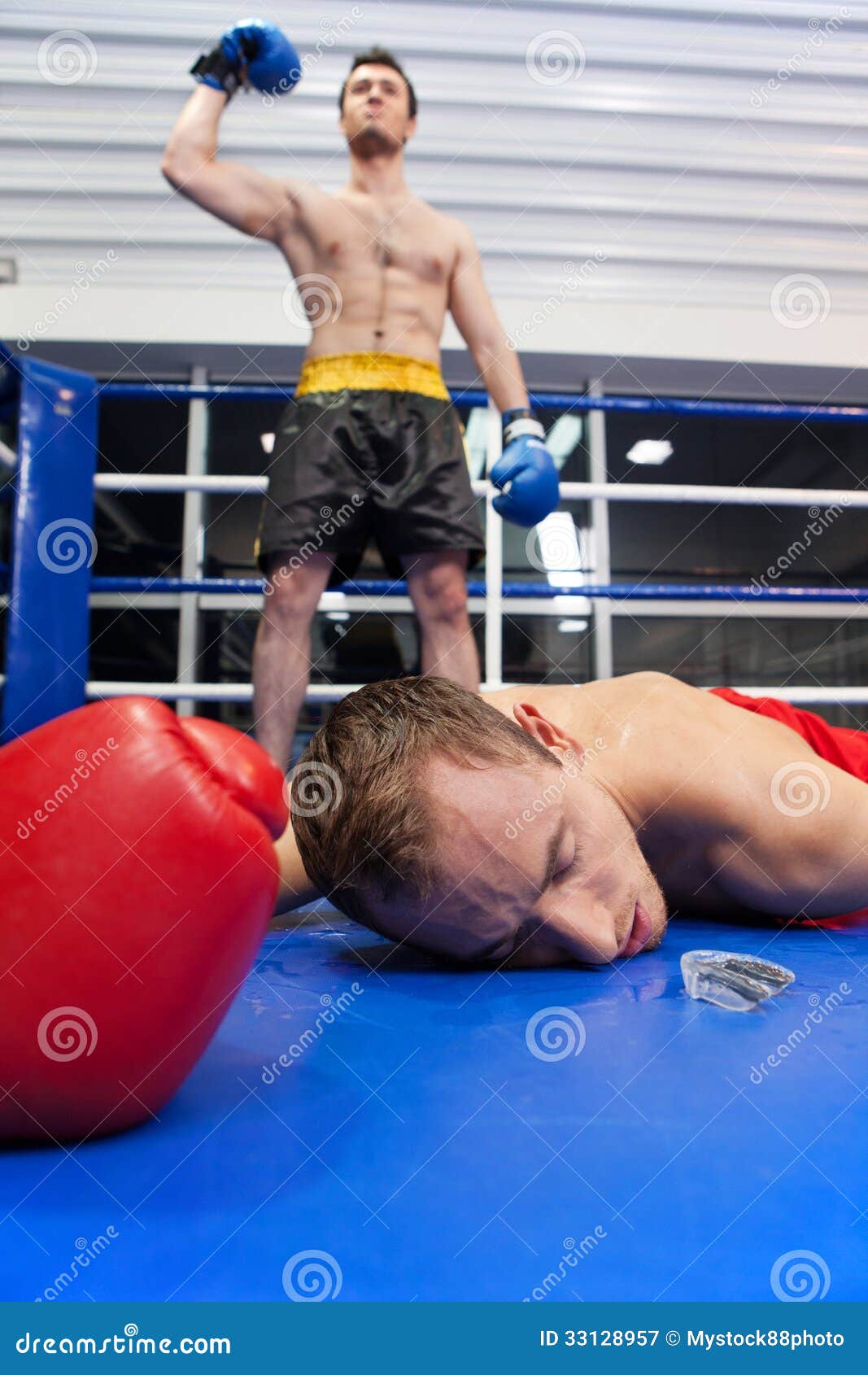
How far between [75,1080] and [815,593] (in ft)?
8.63

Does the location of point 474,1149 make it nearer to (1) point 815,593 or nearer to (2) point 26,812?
(2) point 26,812

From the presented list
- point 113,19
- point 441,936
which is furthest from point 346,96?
point 441,936

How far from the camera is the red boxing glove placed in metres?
0.53

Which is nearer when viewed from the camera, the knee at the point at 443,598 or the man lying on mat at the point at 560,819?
the man lying on mat at the point at 560,819
